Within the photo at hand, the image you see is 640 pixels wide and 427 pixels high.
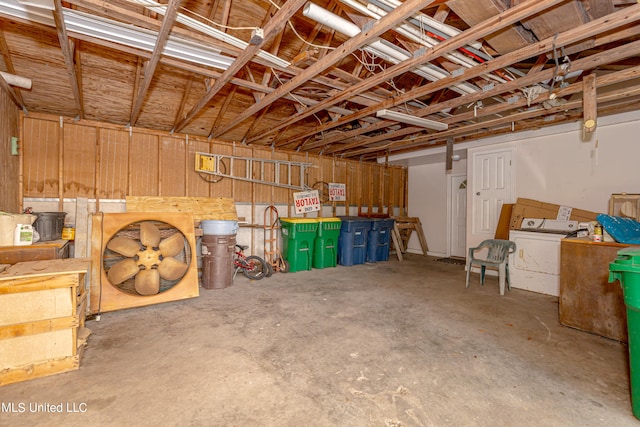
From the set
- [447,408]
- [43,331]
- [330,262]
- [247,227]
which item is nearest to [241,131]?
[247,227]

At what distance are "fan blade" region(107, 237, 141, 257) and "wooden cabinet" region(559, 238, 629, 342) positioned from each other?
4.95 meters

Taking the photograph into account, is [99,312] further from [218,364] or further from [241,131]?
[241,131]

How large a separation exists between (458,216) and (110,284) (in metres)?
7.30

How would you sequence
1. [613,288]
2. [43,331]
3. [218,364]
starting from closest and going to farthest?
[43,331], [218,364], [613,288]

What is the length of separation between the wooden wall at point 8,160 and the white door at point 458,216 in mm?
8164

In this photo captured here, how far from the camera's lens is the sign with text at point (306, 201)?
20.6 ft

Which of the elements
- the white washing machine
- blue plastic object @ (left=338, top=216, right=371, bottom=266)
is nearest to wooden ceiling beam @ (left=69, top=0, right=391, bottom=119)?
blue plastic object @ (left=338, top=216, right=371, bottom=266)

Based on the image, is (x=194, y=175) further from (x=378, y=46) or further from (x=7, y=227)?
(x=378, y=46)

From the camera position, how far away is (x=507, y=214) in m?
5.21

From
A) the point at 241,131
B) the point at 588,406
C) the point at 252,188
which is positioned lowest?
the point at 588,406

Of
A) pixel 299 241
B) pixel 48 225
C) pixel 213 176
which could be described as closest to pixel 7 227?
pixel 48 225

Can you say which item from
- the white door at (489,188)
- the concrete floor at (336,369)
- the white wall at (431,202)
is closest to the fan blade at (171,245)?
the concrete floor at (336,369)

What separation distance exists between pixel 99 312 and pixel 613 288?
5.46 metres

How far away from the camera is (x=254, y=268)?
5066 millimetres
